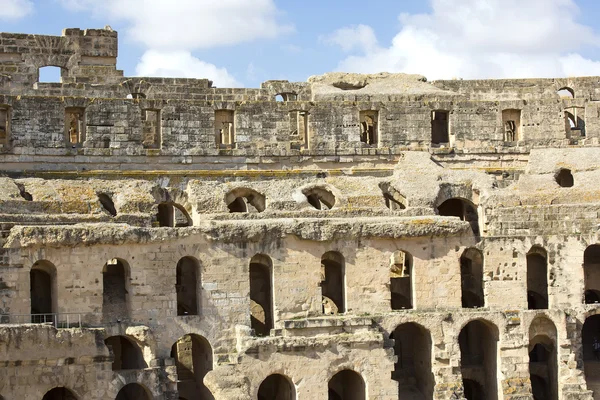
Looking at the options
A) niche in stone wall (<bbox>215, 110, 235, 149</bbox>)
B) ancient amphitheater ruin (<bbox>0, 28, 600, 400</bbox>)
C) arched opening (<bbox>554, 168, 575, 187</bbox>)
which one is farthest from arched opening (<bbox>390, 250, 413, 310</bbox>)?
niche in stone wall (<bbox>215, 110, 235, 149</bbox>)

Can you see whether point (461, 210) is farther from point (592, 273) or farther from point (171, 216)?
point (171, 216)

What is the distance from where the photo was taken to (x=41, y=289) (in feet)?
113

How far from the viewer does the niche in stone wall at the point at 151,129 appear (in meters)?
40.0

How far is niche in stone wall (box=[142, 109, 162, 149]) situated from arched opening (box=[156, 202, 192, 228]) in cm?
237

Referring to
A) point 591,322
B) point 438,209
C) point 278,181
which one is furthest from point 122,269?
point 591,322

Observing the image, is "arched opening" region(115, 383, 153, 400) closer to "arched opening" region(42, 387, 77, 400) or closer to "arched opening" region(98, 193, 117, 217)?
"arched opening" region(42, 387, 77, 400)

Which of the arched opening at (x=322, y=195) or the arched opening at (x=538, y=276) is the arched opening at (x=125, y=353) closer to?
the arched opening at (x=322, y=195)

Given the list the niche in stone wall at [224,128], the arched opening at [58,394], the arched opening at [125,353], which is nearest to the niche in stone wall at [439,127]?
the niche in stone wall at [224,128]

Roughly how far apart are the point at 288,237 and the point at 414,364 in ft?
21.3

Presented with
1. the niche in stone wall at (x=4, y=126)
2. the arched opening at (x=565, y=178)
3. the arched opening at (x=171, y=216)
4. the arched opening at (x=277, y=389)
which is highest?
the niche in stone wall at (x=4, y=126)

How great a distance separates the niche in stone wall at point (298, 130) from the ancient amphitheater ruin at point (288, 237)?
8 cm

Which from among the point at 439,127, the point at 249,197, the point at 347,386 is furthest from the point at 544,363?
the point at 249,197

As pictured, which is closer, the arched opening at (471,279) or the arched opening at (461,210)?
the arched opening at (471,279)

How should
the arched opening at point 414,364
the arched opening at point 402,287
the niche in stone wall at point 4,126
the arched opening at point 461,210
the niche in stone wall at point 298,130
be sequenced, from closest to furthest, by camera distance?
the arched opening at point 414,364 → the niche in stone wall at point 4,126 → the arched opening at point 402,287 → the arched opening at point 461,210 → the niche in stone wall at point 298,130
